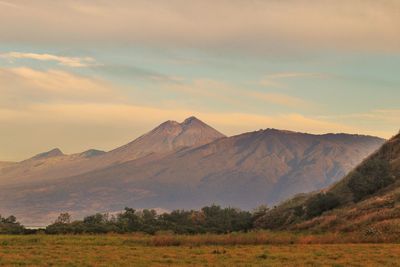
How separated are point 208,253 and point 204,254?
37.1 inches

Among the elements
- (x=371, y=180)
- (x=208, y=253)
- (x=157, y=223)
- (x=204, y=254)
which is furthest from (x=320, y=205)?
(x=204, y=254)

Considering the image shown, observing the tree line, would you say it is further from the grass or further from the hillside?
the grass

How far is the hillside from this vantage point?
72.5 m

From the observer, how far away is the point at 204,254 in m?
44.9

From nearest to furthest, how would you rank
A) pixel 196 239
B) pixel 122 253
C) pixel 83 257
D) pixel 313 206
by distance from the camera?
pixel 83 257 < pixel 122 253 < pixel 196 239 < pixel 313 206

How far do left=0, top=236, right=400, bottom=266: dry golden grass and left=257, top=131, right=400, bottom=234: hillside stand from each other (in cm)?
1494

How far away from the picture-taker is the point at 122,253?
45.8 metres

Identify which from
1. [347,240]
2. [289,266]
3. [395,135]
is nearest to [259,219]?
[395,135]

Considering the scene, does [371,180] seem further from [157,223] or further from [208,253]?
[208,253]

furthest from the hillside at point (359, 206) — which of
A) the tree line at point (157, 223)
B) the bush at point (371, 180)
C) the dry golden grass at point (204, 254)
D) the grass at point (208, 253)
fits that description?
the dry golden grass at point (204, 254)

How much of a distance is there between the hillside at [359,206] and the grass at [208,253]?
14.0m

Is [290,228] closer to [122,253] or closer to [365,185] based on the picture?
[365,185]

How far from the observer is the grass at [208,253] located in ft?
128

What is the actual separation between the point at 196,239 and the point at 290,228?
35.6m
